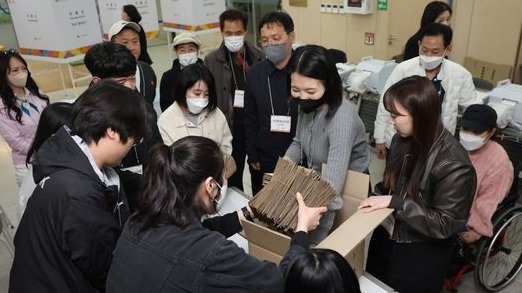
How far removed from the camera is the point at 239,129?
9.18ft

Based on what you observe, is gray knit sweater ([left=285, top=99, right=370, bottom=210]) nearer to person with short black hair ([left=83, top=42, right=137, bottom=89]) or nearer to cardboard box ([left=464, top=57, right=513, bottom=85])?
person with short black hair ([left=83, top=42, right=137, bottom=89])

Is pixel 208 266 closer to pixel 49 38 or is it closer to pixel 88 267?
pixel 88 267

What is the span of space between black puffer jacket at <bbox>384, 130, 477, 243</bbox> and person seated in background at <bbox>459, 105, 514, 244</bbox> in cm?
70

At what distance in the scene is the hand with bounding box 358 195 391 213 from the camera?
1.50m

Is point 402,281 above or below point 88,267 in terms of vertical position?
below

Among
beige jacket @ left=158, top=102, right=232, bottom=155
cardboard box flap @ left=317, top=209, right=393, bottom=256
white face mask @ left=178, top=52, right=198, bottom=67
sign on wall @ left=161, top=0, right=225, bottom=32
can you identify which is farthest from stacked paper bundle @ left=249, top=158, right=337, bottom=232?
sign on wall @ left=161, top=0, right=225, bottom=32

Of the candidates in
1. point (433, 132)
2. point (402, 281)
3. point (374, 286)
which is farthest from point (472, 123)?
point (374, 286)

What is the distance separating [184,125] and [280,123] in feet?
1.80

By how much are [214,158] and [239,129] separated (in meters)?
1.69

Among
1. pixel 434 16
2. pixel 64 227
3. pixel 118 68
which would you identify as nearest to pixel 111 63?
pixel 118 68

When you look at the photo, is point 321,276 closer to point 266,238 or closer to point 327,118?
point 266,238

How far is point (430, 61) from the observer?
8.32 feet

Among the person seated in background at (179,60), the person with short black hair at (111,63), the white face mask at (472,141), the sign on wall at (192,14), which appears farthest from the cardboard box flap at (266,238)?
the sign on wall at (192,14)

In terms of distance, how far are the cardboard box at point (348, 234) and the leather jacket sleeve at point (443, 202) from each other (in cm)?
11
